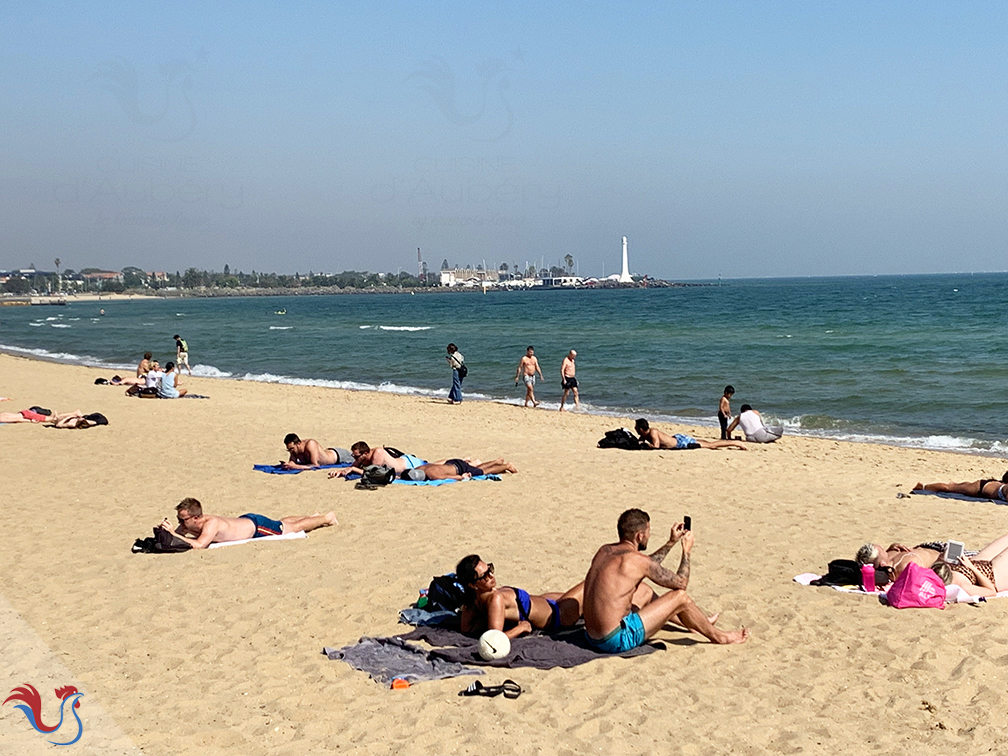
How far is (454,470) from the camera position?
12.2 meters

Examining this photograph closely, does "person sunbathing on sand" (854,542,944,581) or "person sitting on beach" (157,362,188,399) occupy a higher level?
"person sunbathing on sand" (854,542,944,581)

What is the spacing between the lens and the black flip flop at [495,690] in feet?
18.4

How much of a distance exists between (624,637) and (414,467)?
20.8ft

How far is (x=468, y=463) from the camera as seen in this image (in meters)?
12.4

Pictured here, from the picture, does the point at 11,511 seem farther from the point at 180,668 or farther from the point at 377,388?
the point at 377,388

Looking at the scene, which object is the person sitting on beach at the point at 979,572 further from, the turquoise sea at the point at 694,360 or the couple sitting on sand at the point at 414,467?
the turquoise sea at the point at 694,360

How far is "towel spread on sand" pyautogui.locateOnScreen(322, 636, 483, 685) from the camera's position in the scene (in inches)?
233

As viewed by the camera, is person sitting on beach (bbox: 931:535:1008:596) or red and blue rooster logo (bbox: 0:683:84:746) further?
person sitting on beach (bbox: 931:535:1008:596)

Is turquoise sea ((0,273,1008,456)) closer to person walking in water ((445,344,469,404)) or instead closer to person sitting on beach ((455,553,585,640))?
Result: person walking in water ((445,344,469,404))

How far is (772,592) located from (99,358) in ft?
126

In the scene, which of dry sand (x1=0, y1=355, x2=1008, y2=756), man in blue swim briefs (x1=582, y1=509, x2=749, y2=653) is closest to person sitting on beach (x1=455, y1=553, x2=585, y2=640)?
man in blue swim briefs (x1=582, y1=509, x2=749, y2=653)

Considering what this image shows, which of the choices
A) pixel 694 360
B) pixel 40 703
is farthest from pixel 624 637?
pixel 694 360

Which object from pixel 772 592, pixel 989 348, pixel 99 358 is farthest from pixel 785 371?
pixel 99 358

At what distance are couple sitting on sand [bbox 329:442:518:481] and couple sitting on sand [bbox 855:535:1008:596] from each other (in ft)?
18.7
